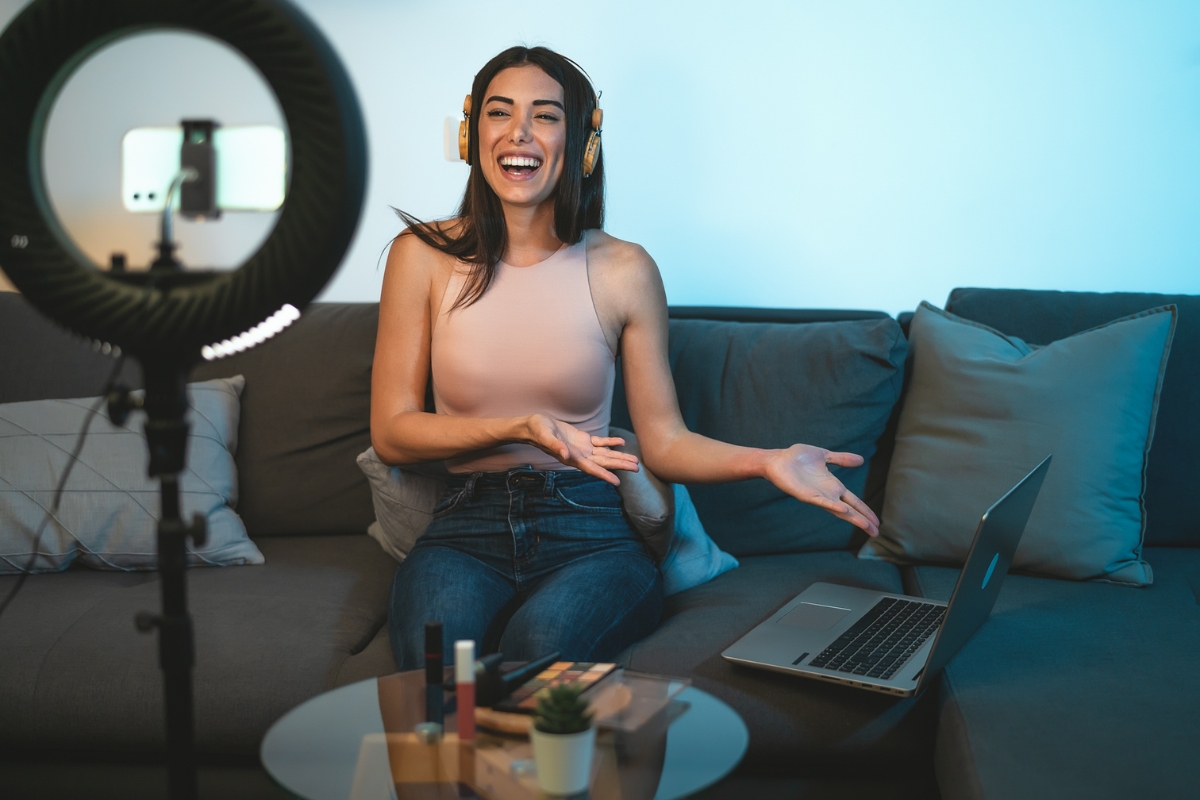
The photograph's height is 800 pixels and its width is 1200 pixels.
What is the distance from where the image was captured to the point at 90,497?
5.59 feet

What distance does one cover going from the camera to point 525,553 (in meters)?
1.50

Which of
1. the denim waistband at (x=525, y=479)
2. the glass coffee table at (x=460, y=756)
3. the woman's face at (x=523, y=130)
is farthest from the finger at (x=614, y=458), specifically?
the woman's face at (x=523, y=130)

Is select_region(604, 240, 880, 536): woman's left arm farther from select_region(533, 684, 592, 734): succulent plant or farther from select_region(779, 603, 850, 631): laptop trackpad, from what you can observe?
select_region(533, 684, 592, 734): succulent plant

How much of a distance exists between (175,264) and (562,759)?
505 millimetres

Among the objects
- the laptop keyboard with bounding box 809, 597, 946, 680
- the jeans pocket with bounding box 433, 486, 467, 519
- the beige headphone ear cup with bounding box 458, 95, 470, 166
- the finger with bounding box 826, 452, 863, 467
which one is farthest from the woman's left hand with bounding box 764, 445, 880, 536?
the beige headphone ear cup with bounding box 458, 95, 470, 166

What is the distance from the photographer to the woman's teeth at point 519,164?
1626 millimetres

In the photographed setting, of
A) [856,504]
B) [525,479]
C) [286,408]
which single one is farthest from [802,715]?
[286,408]

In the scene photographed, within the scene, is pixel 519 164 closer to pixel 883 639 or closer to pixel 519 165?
pixel 519 165

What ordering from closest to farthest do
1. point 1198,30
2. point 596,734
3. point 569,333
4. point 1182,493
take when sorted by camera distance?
point 596,734 → point 569,333 → point 1182,493 → point 1198,30

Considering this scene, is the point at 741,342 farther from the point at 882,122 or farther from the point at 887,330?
the point at 882,122

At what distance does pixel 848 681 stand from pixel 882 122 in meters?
1.39

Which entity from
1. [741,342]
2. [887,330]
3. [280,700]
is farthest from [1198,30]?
[280,700]

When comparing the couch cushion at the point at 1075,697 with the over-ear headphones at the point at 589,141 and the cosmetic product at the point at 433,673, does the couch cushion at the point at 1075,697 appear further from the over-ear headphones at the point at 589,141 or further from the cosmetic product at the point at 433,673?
the over-ear headphones at the point at 589,141

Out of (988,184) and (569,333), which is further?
(988,184)
